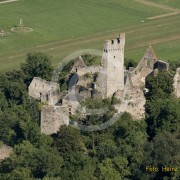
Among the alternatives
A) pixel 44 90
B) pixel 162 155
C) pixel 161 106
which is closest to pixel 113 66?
pixel 161 106

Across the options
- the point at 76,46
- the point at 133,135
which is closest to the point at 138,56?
the point at 76,46

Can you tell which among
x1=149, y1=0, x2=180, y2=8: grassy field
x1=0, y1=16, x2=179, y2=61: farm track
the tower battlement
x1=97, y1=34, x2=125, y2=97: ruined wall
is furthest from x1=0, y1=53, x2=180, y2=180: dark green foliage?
x1=149, y1=0, x2=180, y2=8: grassy field

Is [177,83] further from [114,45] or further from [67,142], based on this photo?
[67,142]

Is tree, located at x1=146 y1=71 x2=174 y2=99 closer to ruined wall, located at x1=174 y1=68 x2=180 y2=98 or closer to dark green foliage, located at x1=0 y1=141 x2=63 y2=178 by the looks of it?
ruined wall, located at x1=174 y1=68 x2=180 y2=98

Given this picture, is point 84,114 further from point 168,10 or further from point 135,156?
point 168,10

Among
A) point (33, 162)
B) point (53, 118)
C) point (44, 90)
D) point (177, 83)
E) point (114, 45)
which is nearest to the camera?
point (33, 162)

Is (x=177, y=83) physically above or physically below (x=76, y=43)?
below

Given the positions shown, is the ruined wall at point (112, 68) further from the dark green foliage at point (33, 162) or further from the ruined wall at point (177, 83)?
the dark green foliage at point (33, 162)
